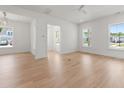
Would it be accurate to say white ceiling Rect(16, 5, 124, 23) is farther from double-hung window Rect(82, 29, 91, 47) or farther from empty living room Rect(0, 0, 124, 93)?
double-hung window Rect(82, 29, 91, 47)

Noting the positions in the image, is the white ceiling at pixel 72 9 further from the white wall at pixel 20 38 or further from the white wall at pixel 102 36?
the white wall at pixel 20 38

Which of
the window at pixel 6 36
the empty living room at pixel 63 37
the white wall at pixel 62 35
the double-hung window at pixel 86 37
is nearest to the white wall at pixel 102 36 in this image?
the empty living room at pixel 63 37

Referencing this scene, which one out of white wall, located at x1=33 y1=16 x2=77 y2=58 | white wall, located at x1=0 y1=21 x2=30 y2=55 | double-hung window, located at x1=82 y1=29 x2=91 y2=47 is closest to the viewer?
white wall, located at x1=33 y1=16 x2=77 y2=58

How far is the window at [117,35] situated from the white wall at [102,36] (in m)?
0.29

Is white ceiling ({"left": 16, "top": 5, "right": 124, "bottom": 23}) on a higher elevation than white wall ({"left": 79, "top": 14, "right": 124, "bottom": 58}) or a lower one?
higher

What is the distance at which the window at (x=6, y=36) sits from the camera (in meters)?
7.10

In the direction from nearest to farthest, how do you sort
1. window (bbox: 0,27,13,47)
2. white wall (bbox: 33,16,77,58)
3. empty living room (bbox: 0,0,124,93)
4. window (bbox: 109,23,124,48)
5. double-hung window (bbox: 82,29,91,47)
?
1. empty living room (bbox: 0,0,124,93)
2. white wall (bbox: 33,16,77,58)
3. window (bbox: 109,23,124,48)
4. window (bbox: 0,27,13,47)
5. double-hung window (bbox: 82,29,91,47)

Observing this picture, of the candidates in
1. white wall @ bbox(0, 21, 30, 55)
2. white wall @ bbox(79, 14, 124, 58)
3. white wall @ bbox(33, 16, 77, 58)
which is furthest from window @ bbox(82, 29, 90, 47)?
white wall @ bbox(0, 21, 30, 55)

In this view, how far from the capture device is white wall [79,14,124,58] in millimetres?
5747

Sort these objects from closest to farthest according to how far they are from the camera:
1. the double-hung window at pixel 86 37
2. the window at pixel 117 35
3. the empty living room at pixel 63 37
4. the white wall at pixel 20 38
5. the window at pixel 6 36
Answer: the empty living room at pixel 63 37, the window at pixel 117 35, the window at pixel 6 36, the white wall at pixel 20 38, the double-hung window at pixel 86 37

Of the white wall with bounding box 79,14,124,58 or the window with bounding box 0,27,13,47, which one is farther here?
the window with bounding box 0,27,13,47

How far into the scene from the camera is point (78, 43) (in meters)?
8.94

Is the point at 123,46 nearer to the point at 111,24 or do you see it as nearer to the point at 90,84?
the point at 111,24
